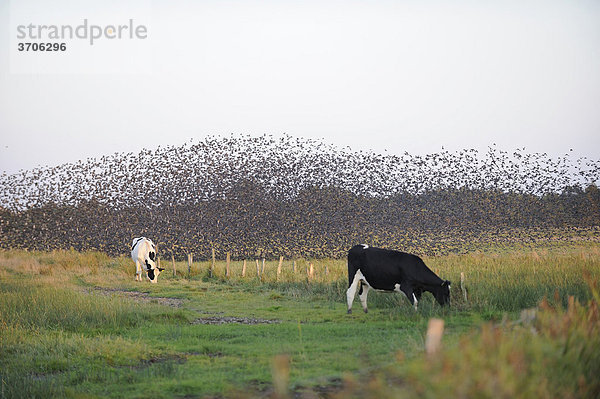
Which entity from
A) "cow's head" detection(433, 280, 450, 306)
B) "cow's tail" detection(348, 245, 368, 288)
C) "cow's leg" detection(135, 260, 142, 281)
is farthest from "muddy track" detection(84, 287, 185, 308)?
"cow's head" detection(433, 280, 450, 306)

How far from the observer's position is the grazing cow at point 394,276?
15703mm

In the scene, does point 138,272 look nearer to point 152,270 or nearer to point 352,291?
point 152,270

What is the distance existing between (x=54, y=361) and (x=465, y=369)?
7604mm

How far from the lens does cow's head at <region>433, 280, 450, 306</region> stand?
51.3 ft

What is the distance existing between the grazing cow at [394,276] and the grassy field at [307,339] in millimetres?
446

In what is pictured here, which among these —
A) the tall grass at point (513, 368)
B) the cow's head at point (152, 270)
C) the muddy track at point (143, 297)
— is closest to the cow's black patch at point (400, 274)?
the muddy track at point (143, 297)

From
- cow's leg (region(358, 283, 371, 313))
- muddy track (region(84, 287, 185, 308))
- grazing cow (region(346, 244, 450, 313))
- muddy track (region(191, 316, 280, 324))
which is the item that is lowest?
muddy track (region(191, 316, 280, 324))

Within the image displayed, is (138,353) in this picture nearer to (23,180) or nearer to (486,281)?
(486,281)

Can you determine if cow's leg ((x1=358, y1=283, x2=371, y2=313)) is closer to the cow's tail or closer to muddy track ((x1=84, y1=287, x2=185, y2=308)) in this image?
the cow's tail

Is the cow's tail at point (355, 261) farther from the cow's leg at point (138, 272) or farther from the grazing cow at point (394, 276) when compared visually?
the cow's leg at point (138, 272)

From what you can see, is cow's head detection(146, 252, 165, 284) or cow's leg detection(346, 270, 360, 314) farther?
cow's head detection(146, 252, 165, 284)

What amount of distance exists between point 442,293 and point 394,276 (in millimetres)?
1233

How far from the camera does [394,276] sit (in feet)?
52.1

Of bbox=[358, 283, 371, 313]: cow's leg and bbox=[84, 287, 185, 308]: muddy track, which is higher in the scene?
bbox=[358, 283, 371, 313]: cow's leg
